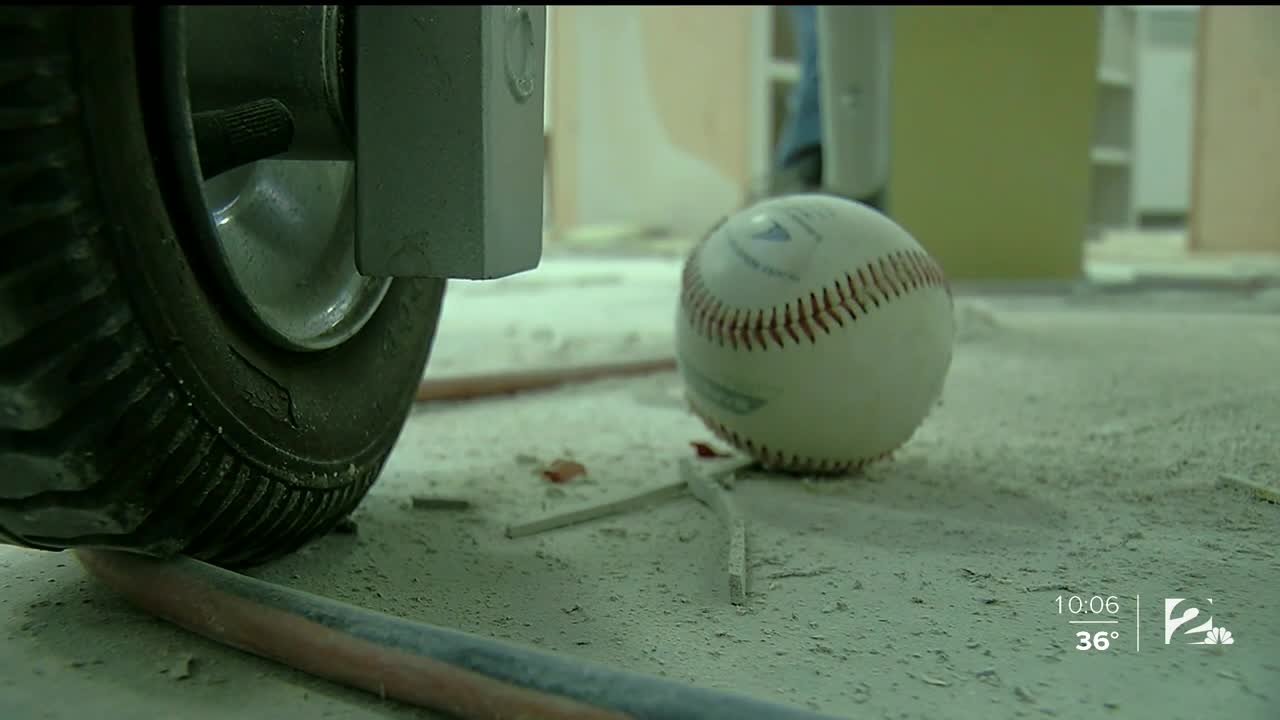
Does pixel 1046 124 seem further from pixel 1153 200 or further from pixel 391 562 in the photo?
pixel 1153 200

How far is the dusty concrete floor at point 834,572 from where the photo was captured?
2.78 feet

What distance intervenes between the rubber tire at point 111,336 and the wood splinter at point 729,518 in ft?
1.34

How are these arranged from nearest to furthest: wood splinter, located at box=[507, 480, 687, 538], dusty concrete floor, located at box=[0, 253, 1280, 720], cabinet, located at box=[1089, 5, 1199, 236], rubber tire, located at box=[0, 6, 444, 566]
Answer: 1. rubber tire, located at box=[0, 6, 444, 566]
2. dusty concrete floor, located at box=[0, 253, 1280, 720]
3. wood splinter, located at box=[507, 480, 687, 538]
4. cabinet, located at box=[1089, 5, 1199, 236]

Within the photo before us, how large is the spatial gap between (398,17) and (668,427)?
1023 millimetres

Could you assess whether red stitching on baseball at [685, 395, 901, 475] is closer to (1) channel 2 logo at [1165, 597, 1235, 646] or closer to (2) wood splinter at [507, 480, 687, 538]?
(2) wood splinter at [507, 480, 687, 538]

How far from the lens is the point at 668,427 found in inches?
73.6

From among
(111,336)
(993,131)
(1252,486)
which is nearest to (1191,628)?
(1252,486)

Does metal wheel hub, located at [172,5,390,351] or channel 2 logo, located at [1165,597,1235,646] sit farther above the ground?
metal wheel hub, located at [172,5,390,351]

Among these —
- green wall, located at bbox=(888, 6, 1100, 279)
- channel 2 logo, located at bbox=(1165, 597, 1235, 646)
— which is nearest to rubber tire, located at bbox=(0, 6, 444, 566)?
channel 2 logo, located at bbox=(1165, 597, 1235, 646)

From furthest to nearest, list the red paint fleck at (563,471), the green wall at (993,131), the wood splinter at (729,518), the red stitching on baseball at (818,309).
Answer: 1. the green wall at (993,131)
2. the red paint fleck at (563,471)
3. the red stitching on baseball at (818,309)
4. the wood splinter at (729,518)

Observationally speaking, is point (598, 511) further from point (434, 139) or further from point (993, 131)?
point (993, 131)

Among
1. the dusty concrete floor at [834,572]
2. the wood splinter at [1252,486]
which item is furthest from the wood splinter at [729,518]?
the wood splinter at [1252,486]

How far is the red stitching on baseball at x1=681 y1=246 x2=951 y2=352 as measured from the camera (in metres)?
1.37

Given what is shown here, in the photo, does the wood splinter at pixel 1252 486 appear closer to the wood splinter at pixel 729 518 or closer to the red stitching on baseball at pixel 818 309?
the red stitching on baseball at pixel 818 309
